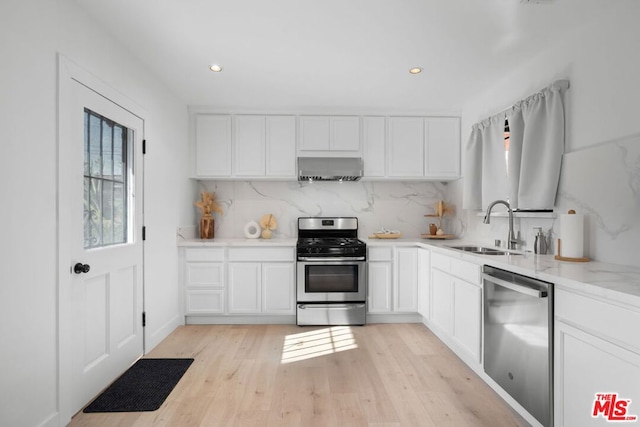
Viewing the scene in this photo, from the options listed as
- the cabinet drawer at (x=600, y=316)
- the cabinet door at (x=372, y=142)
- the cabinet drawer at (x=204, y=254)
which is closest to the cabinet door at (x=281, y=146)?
the cabinet door at (x=372, y=142)

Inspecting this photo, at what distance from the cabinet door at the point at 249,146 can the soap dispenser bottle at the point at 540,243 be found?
2.77 m

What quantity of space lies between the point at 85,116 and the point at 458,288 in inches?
115

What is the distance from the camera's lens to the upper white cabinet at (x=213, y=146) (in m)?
4.12

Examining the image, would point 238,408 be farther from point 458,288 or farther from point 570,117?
point 570,117

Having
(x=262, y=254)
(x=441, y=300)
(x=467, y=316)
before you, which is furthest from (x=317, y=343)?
(x=467, y=316)

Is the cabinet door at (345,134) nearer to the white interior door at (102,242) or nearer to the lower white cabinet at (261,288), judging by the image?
the lower white cabinet at (261,288)

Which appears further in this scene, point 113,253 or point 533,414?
point 113,253

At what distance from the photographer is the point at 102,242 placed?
7.98 ft

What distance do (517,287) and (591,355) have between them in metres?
0.54

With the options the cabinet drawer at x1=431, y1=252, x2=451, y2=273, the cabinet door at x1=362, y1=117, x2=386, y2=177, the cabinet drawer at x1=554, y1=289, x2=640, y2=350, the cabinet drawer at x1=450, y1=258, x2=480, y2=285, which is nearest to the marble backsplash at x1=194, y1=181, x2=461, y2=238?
the cabinet door at x1=362, y1=117, x2=386, y2=177

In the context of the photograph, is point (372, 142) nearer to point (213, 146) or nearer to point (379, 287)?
point (379, 287)

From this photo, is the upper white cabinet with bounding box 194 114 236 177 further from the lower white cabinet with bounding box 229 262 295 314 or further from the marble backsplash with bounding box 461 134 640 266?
the marble backsplash with bounding box 461 134 640 266

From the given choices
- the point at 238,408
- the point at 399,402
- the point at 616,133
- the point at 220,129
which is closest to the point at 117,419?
the point at 238,408

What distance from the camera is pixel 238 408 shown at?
7.23 feet
